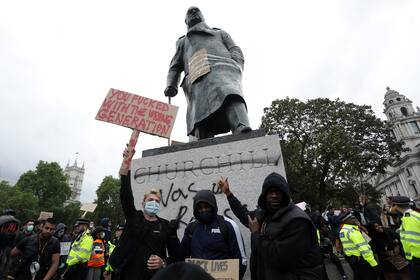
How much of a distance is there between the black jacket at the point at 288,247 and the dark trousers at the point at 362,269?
336 centimetres

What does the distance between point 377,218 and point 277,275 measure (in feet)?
15.1

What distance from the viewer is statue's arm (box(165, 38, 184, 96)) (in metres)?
6.02

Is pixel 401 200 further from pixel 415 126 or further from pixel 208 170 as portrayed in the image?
pixel 415 126

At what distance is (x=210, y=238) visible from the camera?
250 centimetres

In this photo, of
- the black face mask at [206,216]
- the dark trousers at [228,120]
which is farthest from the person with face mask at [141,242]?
the dark trousers at [228,120]

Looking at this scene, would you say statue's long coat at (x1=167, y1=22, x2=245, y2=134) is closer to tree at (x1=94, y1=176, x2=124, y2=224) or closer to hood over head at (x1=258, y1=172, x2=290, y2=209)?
hood over head at (x1=258, y1=172, x2=290, y2=209)

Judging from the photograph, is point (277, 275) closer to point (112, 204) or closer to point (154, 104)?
point (154, 104)

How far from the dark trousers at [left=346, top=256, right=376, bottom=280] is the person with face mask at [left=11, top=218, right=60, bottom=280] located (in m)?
4.93

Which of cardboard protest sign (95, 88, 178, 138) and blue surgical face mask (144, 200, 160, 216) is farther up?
cardboard protest sign (95, 88, 178, 138)

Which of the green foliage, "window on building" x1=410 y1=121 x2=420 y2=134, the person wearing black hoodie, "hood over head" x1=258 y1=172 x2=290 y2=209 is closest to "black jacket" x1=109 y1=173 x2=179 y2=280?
the person wearing black hoodie

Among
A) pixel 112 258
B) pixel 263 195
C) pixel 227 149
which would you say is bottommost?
pixel 112 258

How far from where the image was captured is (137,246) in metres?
2.46

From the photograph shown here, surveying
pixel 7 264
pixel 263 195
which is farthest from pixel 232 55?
pixel 7 264

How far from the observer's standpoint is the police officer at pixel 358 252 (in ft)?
14.4
